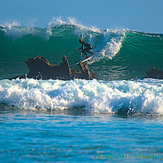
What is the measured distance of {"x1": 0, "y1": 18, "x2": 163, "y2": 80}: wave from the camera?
19656 millimetres

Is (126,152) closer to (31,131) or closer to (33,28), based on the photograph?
(31,131)

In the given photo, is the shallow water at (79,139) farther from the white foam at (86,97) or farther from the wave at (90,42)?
→ the wave at (90,42)

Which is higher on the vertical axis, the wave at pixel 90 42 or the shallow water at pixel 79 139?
the wave at pixel 90 42

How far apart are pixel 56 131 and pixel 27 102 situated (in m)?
3.92

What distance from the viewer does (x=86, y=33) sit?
22.3 meters

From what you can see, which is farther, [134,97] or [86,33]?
[86,33]

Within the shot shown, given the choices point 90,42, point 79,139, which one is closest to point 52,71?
point 90,42

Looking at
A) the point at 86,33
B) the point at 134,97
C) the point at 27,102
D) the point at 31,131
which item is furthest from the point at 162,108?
the point at 86,33

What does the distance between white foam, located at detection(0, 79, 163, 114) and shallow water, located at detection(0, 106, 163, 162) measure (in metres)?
1.64

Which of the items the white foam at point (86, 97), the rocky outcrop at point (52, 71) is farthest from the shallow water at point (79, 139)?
the rocky outcrop at point (52, 71)

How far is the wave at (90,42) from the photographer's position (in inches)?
774

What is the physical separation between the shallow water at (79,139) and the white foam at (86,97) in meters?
1.64

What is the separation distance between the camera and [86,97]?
395 inches

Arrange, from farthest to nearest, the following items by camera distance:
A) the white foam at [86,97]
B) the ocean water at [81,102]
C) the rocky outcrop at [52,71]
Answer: the rocky outcrop at [52,71]
the white foam at [86,97]
the ocean water at [81,102]
